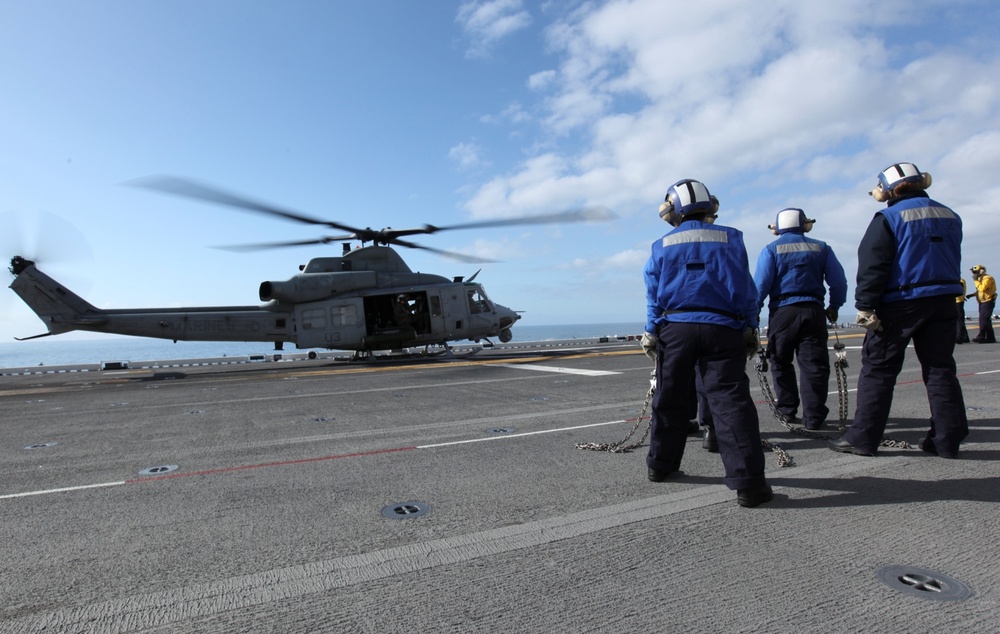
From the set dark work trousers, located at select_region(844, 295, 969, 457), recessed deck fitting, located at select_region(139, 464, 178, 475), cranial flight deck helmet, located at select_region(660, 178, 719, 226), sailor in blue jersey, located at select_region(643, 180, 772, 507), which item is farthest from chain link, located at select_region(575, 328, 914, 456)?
recessed deck fitting, located at select_region(139, 464, 178, 475)

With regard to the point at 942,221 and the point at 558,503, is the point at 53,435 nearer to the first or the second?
the point at 558,503

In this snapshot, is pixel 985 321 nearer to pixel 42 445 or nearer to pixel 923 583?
pixel 923 583

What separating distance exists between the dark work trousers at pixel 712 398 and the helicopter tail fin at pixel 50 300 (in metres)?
15.8

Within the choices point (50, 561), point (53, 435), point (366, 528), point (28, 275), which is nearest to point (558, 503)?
point (366, 528)

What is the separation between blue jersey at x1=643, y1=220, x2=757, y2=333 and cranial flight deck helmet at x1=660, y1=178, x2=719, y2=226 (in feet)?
0.31

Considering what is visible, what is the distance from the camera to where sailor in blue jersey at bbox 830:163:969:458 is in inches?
153

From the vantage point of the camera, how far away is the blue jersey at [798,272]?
538 centimetres

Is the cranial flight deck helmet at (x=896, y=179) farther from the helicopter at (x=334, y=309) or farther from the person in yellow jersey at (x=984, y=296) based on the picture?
the person in yellow jersey at (x=984, y=296)

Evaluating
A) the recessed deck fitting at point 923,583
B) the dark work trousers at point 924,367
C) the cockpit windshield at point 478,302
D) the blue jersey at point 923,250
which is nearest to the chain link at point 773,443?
the dark work trousers at point 924,367

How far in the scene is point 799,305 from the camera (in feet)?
17.6

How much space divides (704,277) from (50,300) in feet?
56.1

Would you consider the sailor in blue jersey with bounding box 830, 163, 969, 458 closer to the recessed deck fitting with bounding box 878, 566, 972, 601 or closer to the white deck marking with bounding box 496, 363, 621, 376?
the recessed deck fitting with bounding box 878, 566, 972, 601

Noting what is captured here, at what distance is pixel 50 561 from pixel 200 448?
2538 mm

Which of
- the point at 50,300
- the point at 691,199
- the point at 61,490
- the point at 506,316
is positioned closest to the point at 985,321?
the point at 506,316
